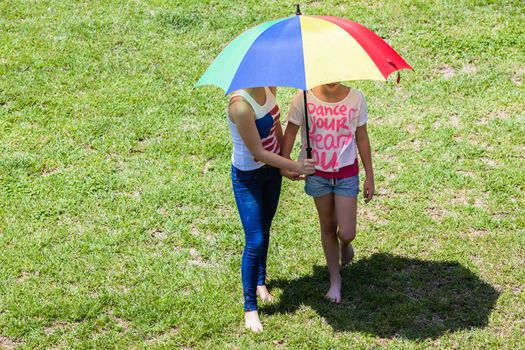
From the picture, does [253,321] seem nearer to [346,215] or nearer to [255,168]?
[346,215]

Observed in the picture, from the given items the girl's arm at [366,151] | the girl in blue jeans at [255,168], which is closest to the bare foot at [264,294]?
the girl in blue jeans at [255,168]

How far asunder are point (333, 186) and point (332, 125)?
481 millimetres

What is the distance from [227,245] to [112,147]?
2099 mm

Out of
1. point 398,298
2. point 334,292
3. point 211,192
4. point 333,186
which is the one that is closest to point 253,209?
point 333,186

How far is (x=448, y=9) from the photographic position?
11039mm

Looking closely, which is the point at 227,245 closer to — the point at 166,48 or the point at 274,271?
the point at 274,271

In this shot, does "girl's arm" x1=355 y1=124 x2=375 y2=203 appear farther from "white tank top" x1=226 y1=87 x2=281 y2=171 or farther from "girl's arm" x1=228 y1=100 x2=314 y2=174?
"white tank top" x1=226 y1=87 x2=281 y2=171

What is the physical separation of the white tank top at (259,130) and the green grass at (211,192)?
1190 mm

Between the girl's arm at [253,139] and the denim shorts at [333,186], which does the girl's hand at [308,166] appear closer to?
the girl's arm at [253,139]

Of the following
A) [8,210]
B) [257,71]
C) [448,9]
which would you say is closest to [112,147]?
[8,210]

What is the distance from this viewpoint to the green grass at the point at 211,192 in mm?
6438

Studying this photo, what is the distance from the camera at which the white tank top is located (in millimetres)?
5879

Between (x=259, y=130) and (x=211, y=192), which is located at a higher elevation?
(x=259, y=130)

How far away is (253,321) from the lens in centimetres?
631
